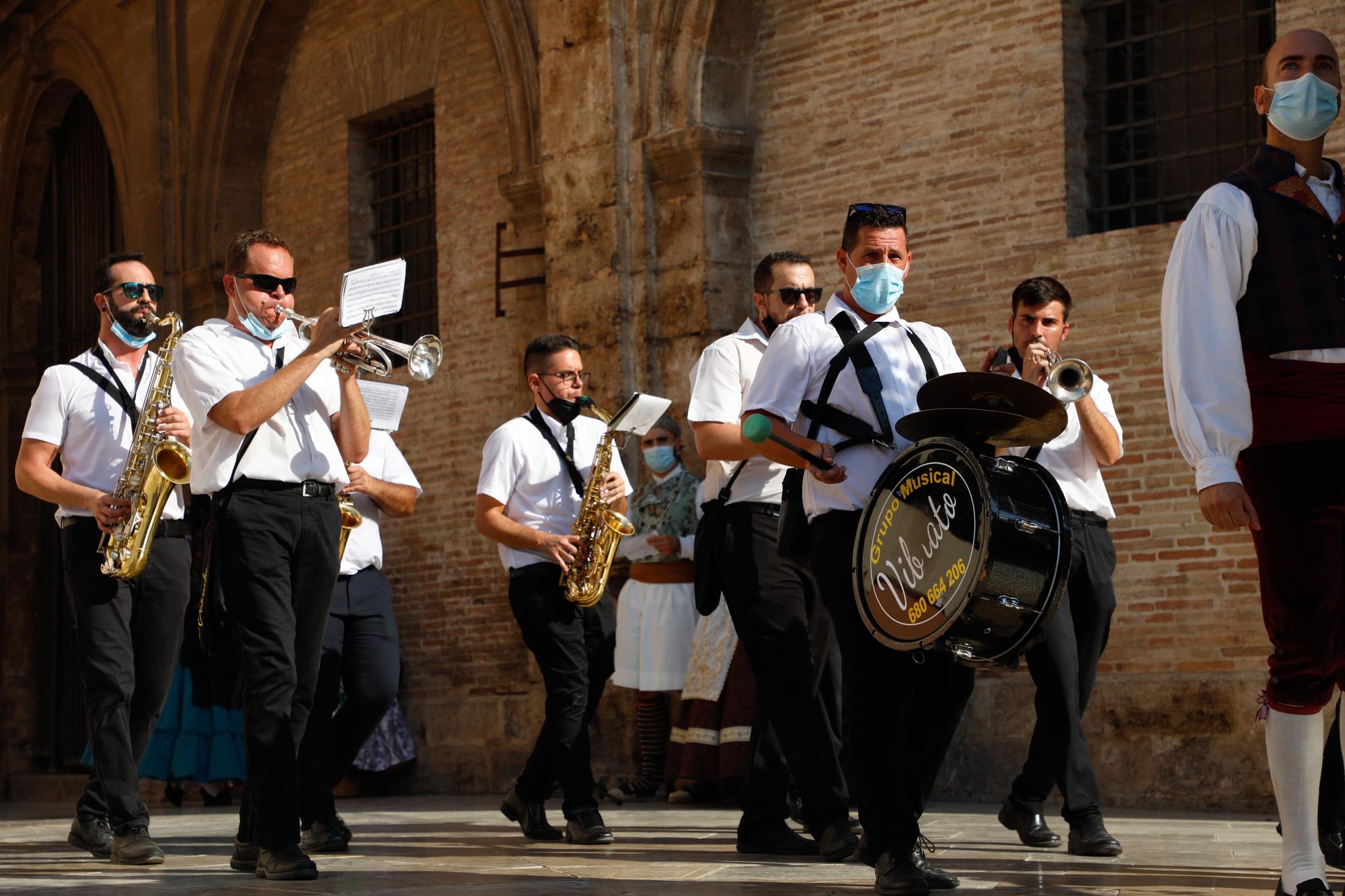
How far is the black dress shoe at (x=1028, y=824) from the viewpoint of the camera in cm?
694

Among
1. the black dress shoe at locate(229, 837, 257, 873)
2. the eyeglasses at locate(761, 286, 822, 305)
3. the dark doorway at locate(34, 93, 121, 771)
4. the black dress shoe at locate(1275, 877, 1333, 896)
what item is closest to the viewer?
the black dress shoe at locate(1275, 877, 1333, 896)

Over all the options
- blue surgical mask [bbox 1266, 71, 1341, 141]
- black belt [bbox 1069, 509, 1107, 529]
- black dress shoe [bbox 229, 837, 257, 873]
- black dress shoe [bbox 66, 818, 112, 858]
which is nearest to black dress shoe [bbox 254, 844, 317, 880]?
black dress shoe [bbox 229, 837, 257, 873]

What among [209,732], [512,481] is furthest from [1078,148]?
[209,732]

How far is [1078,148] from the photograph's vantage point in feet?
35.0

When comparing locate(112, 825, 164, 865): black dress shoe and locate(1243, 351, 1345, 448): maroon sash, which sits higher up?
locate(1243, 351, 1345, 448): maroon sash

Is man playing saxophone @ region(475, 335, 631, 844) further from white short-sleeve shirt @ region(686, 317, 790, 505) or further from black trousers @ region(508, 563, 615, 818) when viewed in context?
white short-sleeve shirt @ region(686, 317, 790, 505)

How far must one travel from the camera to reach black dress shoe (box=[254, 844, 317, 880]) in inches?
234

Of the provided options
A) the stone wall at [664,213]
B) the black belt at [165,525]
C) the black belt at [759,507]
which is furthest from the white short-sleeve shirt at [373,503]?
the stone wall at [664,213]

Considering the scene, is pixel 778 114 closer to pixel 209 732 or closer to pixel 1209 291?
pixel 209 732

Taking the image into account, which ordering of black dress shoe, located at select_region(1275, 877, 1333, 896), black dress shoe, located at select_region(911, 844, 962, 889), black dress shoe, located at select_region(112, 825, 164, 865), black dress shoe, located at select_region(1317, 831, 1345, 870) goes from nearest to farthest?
black dress shoe, located at select_region(1275, 877, 1333, 896), black dress shoe, located at select_region(911, 844, 962, 889), black dress shoe, located at select_region(1317, 831, 1345, 870), black dress shoe, located at select_region(112, 825, 164, 865)

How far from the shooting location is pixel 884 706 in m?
5.18

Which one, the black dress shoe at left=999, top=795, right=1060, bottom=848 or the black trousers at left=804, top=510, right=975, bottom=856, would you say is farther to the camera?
the black dress shoe at left=999, top=795, right=1060, bottom=848

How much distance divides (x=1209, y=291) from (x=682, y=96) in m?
7.98

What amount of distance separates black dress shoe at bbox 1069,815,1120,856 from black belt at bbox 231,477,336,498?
2.94 meters
